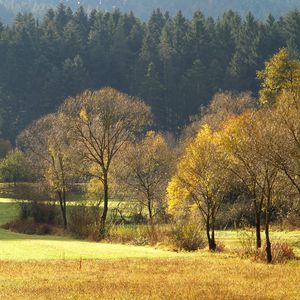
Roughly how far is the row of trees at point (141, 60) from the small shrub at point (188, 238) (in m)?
88.2

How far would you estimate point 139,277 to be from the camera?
24266 mm

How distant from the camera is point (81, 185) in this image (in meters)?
82.4

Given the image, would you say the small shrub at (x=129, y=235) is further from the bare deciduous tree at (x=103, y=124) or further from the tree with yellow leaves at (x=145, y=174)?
the tree with yellow leaves at (x=145, y=174)

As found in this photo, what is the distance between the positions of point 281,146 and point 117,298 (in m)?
13.6

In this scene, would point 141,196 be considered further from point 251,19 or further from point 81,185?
point 251,19

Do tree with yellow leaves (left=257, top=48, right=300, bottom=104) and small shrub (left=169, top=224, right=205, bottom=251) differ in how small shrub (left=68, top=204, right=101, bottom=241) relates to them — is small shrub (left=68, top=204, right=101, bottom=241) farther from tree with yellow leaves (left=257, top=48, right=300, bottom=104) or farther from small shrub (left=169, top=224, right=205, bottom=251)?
tree with yellow leaves (left=257, top=48, right=300, bottom=104)

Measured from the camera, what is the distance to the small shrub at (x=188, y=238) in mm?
40969

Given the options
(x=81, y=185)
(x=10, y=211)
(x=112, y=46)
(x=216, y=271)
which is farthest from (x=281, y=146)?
(x=112, y=46)

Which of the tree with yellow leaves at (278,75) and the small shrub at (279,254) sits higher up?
the tree with yellow leaves at (278,75)

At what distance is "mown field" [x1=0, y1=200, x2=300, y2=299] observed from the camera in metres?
19.7

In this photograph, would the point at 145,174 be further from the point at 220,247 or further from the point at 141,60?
the point at 141,60

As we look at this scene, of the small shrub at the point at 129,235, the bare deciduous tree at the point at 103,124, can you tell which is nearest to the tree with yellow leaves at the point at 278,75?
the bare deciduous tree at the point at 103,124

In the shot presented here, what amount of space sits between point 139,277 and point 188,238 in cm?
1724

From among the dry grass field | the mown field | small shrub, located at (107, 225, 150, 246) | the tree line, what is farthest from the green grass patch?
the tree line
